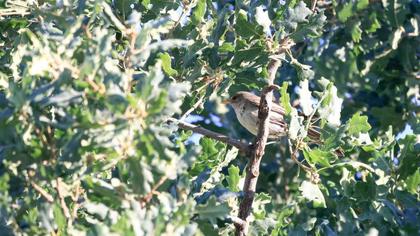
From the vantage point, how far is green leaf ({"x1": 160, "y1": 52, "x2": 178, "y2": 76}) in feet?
14.8

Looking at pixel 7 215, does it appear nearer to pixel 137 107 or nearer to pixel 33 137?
pixel 33 137

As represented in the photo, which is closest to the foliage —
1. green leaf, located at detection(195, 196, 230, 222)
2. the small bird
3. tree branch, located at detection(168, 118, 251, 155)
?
green leaf, located at detection(195, 196, 230, 222)

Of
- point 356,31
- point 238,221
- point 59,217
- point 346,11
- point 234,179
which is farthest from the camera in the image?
point 356,31

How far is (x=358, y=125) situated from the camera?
4.68 meters

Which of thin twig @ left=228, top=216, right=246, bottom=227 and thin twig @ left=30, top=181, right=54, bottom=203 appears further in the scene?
thin twig @ left=228, top=216, right=246, bottom=227

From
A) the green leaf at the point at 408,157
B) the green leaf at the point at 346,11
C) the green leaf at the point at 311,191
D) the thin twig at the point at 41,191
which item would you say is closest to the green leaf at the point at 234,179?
the green leaf at the point at 311,191

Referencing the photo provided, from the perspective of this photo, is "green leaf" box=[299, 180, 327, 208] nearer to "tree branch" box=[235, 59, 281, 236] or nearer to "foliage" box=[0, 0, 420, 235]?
"foliage" box=[0, 0, 420, 235]

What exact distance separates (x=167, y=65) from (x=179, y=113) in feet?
2.57

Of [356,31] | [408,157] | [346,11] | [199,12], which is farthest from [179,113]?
[356,31]

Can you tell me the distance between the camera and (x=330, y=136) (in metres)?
4.68

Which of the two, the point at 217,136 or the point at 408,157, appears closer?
the point at 217,136

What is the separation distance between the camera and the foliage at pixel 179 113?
9.90 feet

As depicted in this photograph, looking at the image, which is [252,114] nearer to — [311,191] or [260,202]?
[260,202]

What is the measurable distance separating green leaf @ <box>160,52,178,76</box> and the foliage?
12 mm
